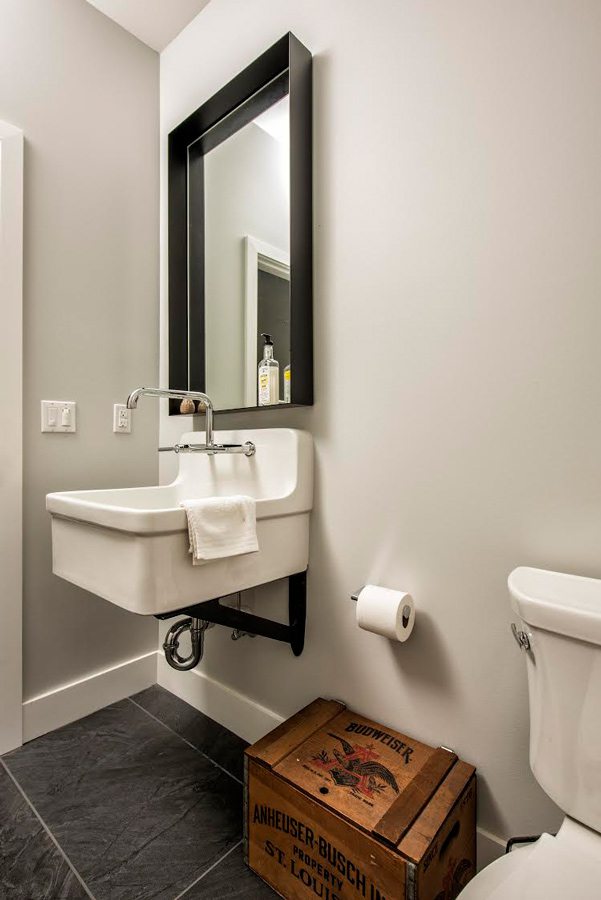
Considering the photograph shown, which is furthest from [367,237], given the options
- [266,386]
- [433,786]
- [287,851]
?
[287,851]

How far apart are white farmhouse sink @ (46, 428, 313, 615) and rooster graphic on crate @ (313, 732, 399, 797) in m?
0.41

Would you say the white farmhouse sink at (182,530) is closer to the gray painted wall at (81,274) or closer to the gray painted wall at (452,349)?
the gray painted wall at (452,349)

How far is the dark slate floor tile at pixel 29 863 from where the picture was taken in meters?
0.92

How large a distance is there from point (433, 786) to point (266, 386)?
42.1 inches

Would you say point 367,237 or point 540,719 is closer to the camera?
point 540,719

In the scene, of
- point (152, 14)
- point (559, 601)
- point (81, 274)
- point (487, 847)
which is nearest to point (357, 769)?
point (487, 847)

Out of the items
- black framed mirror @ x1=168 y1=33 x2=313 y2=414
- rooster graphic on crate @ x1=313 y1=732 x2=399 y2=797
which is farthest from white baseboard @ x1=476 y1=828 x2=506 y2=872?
black framed mirror @ x1=168 y1=33 x2=313 y2=414

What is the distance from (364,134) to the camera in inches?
45.9

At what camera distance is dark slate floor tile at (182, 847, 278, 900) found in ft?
3.05

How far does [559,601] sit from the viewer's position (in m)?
0.73

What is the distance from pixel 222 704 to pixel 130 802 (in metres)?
0.38

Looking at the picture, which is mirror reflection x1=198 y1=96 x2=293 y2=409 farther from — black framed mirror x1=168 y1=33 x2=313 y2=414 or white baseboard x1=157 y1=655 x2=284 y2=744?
white baseboard x1=157 y1=655 x2=284 y2=744

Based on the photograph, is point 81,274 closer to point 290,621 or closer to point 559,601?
point 290,621

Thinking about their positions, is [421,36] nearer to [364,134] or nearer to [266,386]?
[364,134]
